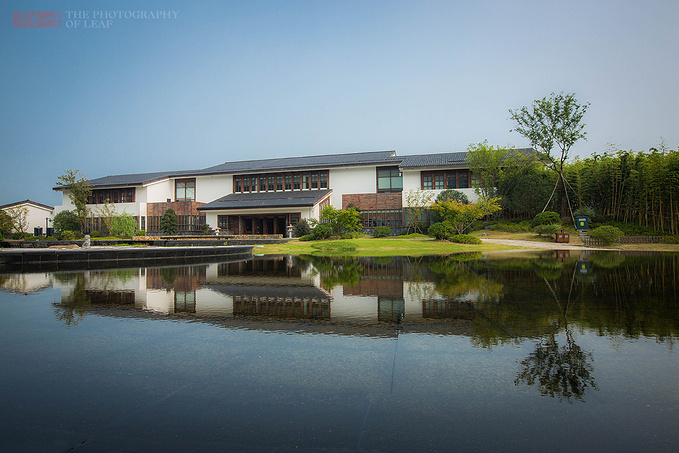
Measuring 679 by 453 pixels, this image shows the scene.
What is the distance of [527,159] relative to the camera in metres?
31.9

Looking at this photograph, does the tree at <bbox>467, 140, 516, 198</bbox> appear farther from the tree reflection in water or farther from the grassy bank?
the tree reflection in water

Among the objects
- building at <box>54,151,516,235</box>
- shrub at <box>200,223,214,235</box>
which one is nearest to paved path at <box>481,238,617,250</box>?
building at <box>54,151,516,235</box>

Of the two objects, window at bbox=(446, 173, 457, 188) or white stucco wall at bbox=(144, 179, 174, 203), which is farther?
white stucco wall at bbox=(144, 179, 174, 203)

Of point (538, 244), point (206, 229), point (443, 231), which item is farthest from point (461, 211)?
point (206, 229)

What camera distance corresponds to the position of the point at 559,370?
3.23m

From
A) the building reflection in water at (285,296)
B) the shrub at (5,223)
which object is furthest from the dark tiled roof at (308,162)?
the building reflection in water at (285,296)

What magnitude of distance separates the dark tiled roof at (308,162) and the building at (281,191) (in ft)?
0.33

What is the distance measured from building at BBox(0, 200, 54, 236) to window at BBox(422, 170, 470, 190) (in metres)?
37.6

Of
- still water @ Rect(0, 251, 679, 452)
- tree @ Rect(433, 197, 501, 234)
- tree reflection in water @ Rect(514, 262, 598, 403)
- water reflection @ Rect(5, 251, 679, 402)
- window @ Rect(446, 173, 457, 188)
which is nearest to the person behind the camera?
still water @ Rect(0, 251, 679, 452)

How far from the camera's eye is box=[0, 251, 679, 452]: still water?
89.8 inches

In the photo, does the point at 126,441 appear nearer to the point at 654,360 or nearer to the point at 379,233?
the point at 654,360

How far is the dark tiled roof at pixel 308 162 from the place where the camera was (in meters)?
36.1

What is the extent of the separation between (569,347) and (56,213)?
47.0 meters

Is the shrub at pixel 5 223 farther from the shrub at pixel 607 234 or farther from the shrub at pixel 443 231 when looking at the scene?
the shrub at pixel 607 234
